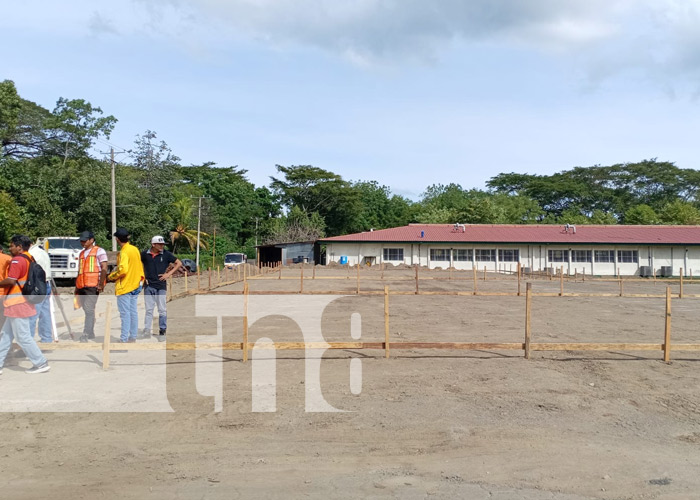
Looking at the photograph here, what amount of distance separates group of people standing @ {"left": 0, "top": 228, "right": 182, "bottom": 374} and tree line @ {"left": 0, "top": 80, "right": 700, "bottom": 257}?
2590 cm

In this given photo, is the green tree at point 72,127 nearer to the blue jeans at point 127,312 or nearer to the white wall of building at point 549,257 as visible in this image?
the white wall of building at point 549,257

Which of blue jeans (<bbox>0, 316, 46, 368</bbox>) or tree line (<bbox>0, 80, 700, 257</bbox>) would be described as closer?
blue jeans (<bbox>0, 316, 46, 368</bbox>)

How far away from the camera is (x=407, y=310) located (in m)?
18.2

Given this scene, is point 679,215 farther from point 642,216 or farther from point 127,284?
point 127,284

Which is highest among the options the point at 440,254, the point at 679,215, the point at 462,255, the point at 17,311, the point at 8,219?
the point at 679,215

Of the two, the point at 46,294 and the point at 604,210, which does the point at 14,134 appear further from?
the point at 604,210

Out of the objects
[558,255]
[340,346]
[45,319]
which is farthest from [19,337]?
[558,255]

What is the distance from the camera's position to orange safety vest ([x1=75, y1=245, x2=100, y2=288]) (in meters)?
9.99

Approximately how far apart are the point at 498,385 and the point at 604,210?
82.0 metres

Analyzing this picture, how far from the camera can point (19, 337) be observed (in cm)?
807

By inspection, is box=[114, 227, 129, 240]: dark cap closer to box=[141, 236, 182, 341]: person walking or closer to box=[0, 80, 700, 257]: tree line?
box=[141, 236, 182, 341]: person walking

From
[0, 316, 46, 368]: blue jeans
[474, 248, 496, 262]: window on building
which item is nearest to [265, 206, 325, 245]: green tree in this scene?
[474, 248, 496, 262]: window on building

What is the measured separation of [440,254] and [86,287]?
4314 cm

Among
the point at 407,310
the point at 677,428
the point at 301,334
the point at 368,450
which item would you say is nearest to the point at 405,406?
the point at 368,450
